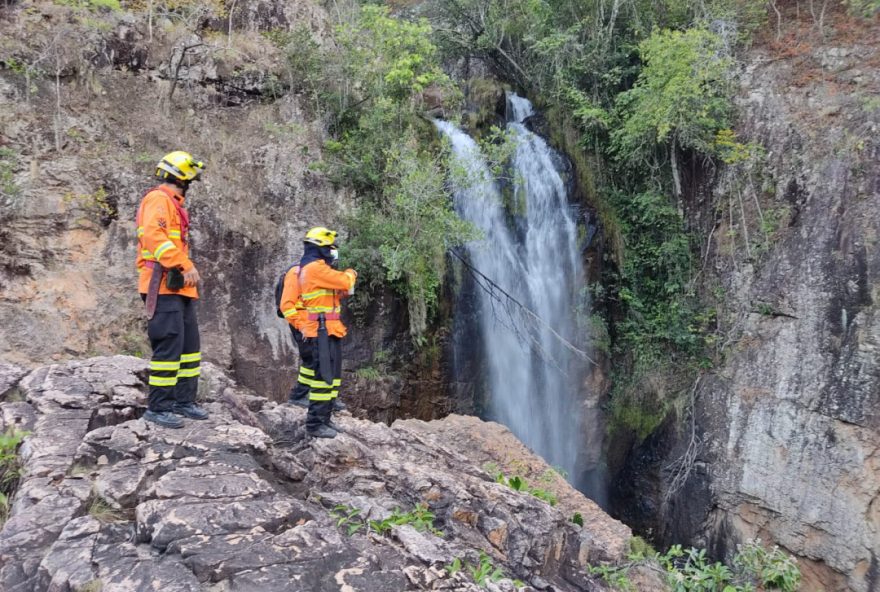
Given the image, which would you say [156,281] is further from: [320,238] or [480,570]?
[480,570]

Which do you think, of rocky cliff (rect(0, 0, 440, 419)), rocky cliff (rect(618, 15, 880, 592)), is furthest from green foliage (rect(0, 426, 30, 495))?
Result: rocky cliff (rect(618, 15, 880, 592))

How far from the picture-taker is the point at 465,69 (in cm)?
1282

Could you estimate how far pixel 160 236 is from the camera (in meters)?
3.88

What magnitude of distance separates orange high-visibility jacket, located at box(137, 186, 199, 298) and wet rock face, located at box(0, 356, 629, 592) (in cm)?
109

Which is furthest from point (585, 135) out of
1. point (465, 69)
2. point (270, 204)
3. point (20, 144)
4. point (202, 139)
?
point (20, 144)

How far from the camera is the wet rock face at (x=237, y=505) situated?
8.63 ft

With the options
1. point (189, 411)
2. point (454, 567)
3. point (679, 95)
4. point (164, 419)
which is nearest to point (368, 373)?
point (189, 411)

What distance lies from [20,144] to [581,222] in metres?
9.33

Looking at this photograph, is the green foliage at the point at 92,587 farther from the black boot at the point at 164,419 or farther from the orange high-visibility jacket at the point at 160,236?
the orange high-visibility jacket at the point at 160,236

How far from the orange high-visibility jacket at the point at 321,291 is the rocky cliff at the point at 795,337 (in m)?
7.91

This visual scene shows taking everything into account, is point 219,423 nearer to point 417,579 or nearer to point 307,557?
point 307,557

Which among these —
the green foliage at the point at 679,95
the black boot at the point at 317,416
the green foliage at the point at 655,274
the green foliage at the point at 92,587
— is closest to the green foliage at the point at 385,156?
the green foliage at the point at 679,95

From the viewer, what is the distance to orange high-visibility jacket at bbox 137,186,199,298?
3.86 metres

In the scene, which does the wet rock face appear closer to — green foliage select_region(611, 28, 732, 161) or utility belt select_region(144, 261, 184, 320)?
utility belt select_region(144, 261, 184, 320)
